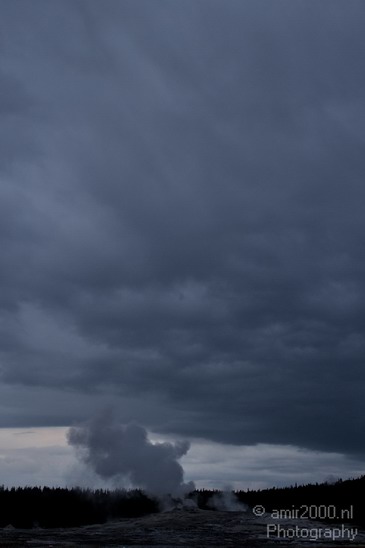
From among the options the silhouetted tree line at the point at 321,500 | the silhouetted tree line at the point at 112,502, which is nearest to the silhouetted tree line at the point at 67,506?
the silhouetted tree line at the point at 112,502

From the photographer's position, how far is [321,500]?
366ft

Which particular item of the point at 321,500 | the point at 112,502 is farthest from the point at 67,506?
the point at 321,500

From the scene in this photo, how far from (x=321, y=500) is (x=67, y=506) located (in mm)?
41563

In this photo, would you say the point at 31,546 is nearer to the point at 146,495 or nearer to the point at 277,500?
the point at 146,495

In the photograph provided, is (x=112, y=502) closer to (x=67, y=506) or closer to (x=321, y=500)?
(x=67, y=506)

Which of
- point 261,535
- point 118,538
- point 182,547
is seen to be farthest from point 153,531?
point 182,547

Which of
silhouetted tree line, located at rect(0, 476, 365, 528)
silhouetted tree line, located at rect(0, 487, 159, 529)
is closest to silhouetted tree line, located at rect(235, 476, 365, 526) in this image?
silhouetted tree line, located at rect(0, 476, 365, 528)

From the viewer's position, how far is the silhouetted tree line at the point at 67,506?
112312mm

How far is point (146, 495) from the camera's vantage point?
392ft

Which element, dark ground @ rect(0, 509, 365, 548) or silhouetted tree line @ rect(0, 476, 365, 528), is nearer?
dark ground @ rect(0, 509, 365, 548)

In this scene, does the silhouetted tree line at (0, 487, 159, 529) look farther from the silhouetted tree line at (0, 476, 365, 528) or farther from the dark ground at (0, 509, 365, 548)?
the dark ground at (0, 509, 365, 548)

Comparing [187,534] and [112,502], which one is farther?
[112,502]

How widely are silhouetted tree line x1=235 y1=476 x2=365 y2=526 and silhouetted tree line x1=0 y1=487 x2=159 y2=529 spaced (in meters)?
20.7

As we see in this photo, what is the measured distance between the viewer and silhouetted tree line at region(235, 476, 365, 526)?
98.2 m
